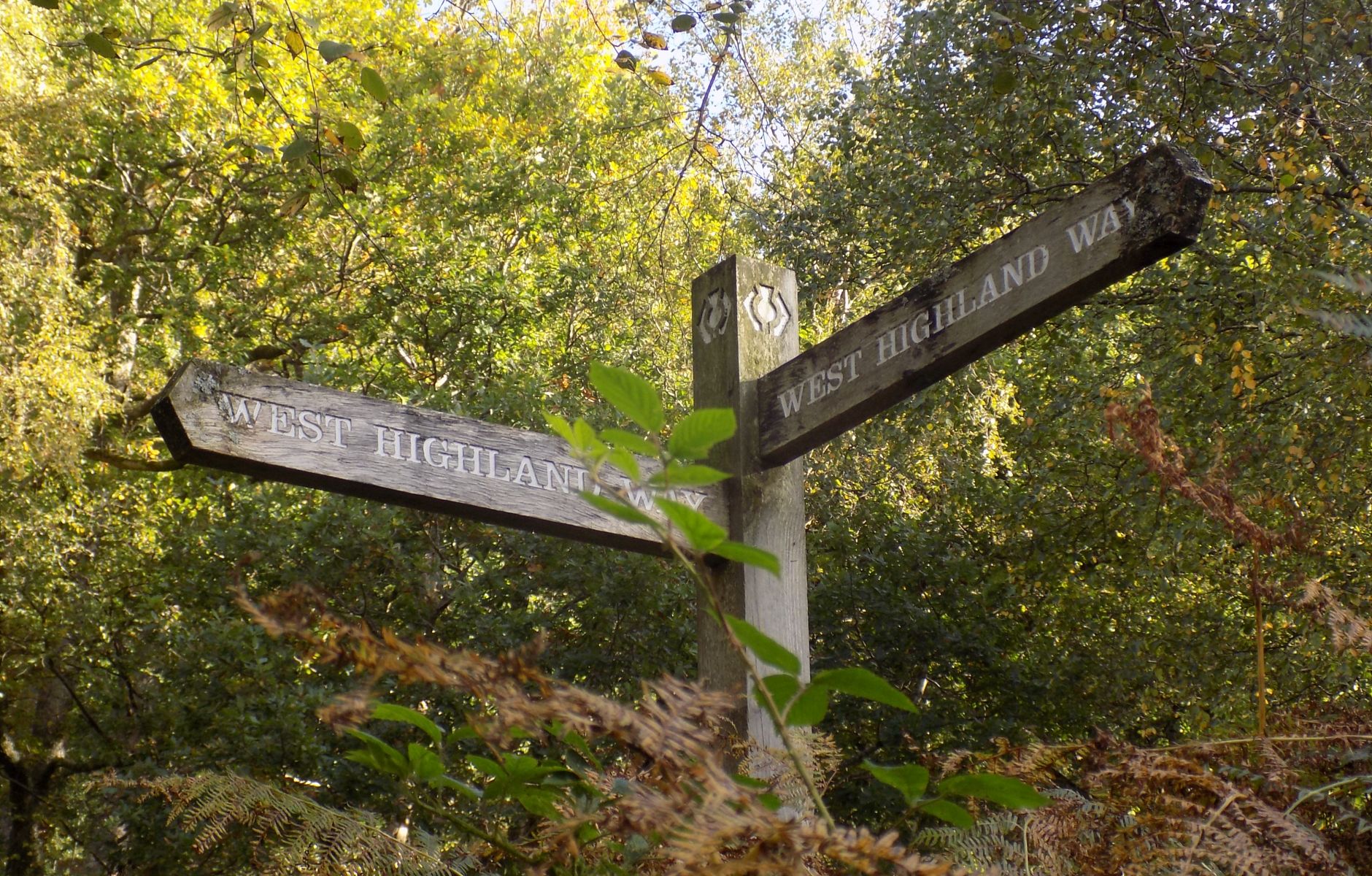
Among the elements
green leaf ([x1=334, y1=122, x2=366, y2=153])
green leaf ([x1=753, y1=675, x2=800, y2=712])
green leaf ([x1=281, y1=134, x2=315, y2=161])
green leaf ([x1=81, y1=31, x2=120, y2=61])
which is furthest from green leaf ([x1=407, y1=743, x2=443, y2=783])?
green leaf ([x1=81, y1=31, x2=120, y2=61])

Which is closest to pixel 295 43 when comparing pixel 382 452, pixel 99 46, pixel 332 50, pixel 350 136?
pixel 350 136

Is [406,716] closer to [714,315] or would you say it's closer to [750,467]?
[750,467]

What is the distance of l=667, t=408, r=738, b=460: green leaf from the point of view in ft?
1.96

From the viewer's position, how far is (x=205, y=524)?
8023 millimetres

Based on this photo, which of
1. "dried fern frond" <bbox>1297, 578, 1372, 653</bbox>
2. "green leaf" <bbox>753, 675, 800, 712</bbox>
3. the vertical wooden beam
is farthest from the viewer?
the vertical wooden beam

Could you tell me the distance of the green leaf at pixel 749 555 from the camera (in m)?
0.54

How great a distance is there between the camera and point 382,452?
8.65ft

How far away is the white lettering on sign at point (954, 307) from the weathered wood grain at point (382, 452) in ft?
1.19

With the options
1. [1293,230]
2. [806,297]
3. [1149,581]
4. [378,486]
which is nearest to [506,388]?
[806,297]

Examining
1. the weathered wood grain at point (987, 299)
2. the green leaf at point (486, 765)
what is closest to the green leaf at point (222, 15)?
the weathered wood grain at point (987, 299)

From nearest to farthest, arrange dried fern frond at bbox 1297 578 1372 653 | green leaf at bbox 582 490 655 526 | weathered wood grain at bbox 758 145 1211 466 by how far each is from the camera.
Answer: green leaf at bbox 582 490 655 526
dried fern frond at bbox 1297 578 1372 653
weathered wood grain at bbox 758 145 1211 466

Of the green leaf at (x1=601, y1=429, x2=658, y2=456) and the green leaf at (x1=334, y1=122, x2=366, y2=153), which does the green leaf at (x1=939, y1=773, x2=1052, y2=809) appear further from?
the green leaf at (x1=334, y1=122, x2=366, y2=153)

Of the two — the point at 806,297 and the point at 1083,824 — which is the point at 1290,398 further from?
the point at 1083,824

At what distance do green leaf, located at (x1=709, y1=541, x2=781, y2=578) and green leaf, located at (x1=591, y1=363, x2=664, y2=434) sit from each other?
2.5 inches
